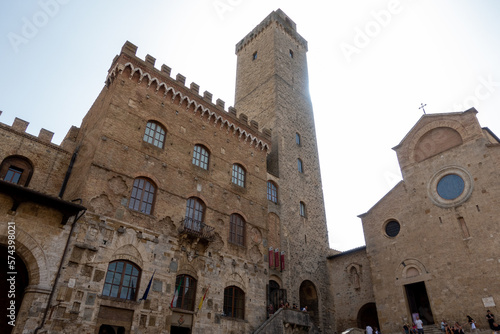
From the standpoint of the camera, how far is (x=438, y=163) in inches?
810

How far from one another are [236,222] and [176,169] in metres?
4.47

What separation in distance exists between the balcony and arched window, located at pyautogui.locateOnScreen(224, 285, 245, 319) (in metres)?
2.78

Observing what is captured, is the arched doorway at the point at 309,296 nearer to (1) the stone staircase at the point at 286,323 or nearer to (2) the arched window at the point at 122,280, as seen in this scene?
(1) the stone staircase at the point at 286,323

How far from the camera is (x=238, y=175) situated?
20.3 m

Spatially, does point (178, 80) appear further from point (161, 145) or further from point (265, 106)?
point (265, 106)

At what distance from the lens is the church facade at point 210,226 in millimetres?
12422

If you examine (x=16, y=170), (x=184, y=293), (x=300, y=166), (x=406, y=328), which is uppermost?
(x=300, y=166)

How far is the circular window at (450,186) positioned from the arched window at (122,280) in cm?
1660

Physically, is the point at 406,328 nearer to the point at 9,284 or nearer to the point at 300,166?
the point at 300,166

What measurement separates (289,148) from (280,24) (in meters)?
13.7

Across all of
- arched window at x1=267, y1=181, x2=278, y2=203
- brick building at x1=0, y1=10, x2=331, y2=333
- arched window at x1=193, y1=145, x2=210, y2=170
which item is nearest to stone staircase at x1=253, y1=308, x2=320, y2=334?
brick building at x1=0, y1=10, x2=331, y2=333

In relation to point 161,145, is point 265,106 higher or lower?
higher

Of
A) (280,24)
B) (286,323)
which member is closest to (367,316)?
(286,323)

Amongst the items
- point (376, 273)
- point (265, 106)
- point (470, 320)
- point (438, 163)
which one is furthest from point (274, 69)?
point (470, 320)
